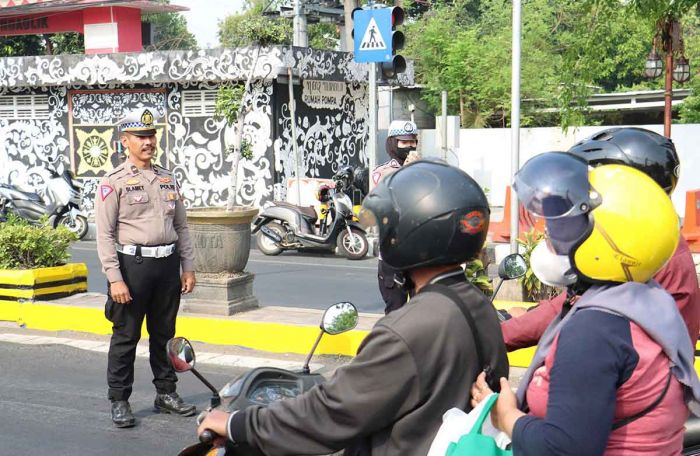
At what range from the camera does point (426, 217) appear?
8.80 ft

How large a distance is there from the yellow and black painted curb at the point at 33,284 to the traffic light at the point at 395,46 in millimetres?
5012

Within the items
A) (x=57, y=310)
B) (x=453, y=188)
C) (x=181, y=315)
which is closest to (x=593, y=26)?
(x=181, y=315)

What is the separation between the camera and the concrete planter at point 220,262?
880 cm

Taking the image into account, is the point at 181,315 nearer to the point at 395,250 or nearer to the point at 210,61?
the point at 395,250

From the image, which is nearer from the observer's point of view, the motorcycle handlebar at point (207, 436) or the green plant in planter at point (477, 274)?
the motorcycle handlebar at point (207, 436)

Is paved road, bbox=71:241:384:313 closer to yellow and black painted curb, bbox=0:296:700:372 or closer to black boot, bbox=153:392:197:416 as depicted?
yellow and black painted curb, bbox=0:296:700:372

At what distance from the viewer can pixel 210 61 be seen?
1992 cm

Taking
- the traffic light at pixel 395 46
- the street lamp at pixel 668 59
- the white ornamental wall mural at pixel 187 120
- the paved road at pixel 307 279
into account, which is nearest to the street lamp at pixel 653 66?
the street lamp at pixel 668 59

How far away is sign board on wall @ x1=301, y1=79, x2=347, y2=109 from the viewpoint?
816 inches

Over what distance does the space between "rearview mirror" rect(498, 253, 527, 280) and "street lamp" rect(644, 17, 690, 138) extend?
802 cm

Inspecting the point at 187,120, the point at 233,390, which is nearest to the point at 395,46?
the point at 187,120

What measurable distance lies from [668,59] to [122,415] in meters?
13.1

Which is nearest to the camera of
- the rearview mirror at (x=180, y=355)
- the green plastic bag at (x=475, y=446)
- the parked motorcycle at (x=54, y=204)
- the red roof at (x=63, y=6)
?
the green plastic bag at (x=475, y=446)

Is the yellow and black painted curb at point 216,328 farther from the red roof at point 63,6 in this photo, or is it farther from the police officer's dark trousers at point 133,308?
the red roof at point 63,6
